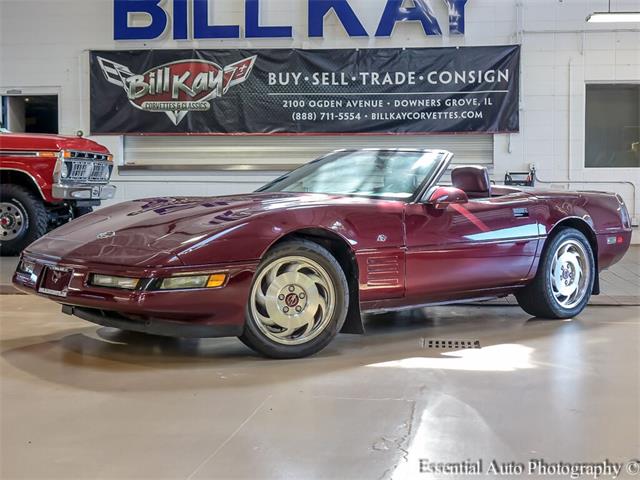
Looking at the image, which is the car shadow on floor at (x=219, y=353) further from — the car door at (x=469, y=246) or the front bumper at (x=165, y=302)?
the car door at (x=469, y=246)

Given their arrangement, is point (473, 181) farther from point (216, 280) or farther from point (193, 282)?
point (193, 282)

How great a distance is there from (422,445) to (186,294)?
1574 millimetres

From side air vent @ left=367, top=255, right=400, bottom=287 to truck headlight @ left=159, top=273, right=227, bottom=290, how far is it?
983mm

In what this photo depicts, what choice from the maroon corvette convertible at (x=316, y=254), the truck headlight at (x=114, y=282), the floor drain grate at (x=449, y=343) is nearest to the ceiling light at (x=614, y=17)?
the maroon corvette convertible at (x=316, y=254)

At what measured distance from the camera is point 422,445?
9.39 ft

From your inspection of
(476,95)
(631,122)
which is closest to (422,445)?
(476,95)

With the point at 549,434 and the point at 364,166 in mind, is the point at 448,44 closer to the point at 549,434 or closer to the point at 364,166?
the point at 364,166

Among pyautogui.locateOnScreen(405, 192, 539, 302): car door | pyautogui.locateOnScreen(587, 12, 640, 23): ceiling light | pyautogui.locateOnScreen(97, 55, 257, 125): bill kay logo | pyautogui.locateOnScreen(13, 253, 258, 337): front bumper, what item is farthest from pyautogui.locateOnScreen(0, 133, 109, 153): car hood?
pyautogui.locateOnScreen(587, 12, 640, 23): ceiling light

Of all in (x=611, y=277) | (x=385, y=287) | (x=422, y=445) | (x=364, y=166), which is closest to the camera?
(x=422, y=445)

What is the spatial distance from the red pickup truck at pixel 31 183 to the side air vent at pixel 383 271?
6592 millimetres

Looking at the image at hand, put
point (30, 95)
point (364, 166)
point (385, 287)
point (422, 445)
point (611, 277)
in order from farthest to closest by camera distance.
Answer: point (30, 95)
point (611, 277)
point (364, 166)
point (385, 287)
point (422, 445)

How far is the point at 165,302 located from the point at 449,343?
197 centimetres

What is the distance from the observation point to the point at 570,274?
572 cm

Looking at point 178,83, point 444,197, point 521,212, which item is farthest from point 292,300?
point 178,83
